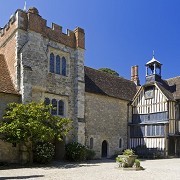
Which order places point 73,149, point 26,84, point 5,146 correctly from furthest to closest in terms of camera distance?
point 73,149 < point 26,84 < point 5,146

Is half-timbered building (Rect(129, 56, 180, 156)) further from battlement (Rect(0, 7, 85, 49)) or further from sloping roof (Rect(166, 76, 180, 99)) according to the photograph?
battlement (Rect(0, 7, 85, 49))

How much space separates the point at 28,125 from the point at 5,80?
15.0 ft

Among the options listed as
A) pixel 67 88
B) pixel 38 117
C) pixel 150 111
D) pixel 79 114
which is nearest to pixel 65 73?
pixel 67 88

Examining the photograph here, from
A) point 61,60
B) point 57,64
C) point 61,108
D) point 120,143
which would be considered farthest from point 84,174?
point 120,143

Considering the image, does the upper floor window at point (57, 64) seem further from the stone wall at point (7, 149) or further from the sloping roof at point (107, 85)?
the stone wall at point (7, 149)

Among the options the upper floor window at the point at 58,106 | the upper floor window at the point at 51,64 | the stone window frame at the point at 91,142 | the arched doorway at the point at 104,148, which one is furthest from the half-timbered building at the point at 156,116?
the upper floor window at the point at 51,64

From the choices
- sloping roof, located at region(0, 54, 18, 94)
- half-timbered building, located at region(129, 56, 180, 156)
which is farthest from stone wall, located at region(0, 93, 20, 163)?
half-timbered building, located at region(129, 56, 180, 156)

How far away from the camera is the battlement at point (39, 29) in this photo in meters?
18.1

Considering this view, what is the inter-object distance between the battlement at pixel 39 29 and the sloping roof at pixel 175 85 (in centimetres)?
953

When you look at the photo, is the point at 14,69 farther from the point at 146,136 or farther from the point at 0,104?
the point at 146,136

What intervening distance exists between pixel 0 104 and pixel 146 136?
13214 millimetres

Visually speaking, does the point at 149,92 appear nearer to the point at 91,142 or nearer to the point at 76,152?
the point at 91,142

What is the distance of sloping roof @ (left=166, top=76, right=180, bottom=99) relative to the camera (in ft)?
80.1

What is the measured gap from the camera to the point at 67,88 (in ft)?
65.8
